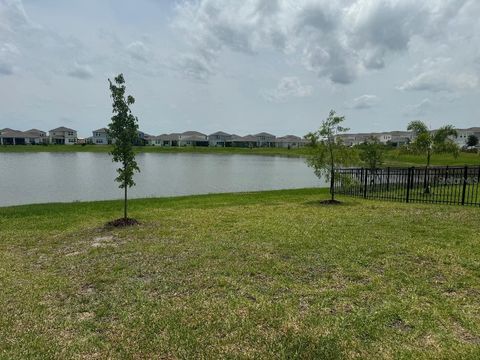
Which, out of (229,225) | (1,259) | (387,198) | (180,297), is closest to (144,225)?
(229,225)

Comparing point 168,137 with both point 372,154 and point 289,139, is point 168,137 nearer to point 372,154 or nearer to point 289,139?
point 289,139

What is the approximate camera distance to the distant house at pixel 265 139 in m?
144

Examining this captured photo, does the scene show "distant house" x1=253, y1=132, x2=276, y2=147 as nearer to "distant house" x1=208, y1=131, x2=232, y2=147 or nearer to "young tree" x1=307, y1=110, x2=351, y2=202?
"distant house" x1=208, y1=131, x2=232, y2=147

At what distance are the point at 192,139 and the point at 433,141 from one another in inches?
4654

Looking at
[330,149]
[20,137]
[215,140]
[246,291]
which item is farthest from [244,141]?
[246,291]

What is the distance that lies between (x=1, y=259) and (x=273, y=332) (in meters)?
5.99

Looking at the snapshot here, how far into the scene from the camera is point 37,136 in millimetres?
122500

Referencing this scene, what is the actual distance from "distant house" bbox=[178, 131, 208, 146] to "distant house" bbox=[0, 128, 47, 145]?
45.8 metres

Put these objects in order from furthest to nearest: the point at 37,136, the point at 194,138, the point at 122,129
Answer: the point at 194,138
the point at 37,136
the point at 122,129

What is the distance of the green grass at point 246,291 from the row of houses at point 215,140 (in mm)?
121970

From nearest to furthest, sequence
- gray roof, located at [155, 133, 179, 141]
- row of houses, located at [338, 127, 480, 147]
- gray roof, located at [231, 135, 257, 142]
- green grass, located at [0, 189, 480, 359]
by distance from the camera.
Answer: green grass, located at [0, 189, 480, 359] < row of houses, located at [338, 127, 480, 147] < gray roof, located at [155, 133, 179, 141] < gray roof, located at [231, 135, 257, 142]

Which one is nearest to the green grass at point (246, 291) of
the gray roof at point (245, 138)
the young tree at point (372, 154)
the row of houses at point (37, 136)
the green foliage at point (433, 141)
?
the green foliage at point (433, 141)

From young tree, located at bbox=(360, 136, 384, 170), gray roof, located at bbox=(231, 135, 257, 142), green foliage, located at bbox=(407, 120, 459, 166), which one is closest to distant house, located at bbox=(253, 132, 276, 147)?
gray roof, located at bbox=(231, 135, 257, 142)

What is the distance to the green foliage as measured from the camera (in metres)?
22.2
